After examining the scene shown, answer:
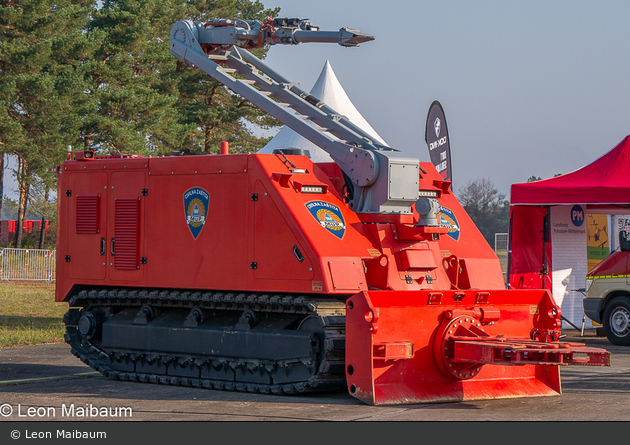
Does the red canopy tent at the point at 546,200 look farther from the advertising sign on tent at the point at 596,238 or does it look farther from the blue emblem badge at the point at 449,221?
the blue emblem badge at the point at 449,221

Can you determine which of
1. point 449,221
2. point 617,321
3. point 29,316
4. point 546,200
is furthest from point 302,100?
point 29,316

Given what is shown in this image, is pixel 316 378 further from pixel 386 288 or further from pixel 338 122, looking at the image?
pixel 338 122

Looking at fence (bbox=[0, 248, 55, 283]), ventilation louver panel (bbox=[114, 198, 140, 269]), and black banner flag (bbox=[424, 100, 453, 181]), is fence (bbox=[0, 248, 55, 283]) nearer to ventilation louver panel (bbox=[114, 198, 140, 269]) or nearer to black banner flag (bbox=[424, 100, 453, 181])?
black banner flag (bbox=[424, 100, 453, 181])

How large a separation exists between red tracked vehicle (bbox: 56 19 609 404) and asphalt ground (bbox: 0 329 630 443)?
11.1 inches

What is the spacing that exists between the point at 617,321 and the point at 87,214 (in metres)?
10.6

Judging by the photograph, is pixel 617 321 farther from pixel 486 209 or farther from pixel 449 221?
pixel 486 209

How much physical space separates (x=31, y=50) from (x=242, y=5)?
12907 millimetres

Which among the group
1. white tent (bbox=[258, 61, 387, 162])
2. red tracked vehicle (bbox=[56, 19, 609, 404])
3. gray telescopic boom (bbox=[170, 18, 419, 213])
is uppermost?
white tent (bbox=[258, 61, 387, 162])

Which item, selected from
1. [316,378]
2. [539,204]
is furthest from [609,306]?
[316,378]

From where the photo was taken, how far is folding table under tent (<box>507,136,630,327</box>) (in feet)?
54.7

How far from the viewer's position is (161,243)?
420 inches

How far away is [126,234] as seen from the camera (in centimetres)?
1105

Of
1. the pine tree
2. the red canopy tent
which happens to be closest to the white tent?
the red canopy tent

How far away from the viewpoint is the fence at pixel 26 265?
36.3 meters
